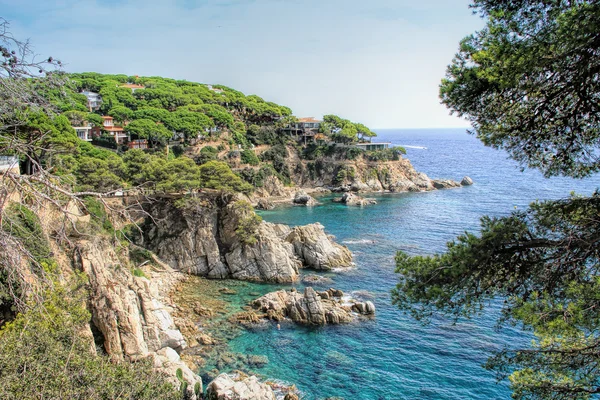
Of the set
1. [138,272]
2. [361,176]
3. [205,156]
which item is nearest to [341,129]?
[361,176]

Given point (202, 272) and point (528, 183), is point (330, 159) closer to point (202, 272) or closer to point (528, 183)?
point (528, 183)

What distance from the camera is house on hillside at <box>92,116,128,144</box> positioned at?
6225cm

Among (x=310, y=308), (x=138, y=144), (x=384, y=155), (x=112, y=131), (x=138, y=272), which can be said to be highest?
(x=112, y=131)

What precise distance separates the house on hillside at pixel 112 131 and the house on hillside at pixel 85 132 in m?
0.71

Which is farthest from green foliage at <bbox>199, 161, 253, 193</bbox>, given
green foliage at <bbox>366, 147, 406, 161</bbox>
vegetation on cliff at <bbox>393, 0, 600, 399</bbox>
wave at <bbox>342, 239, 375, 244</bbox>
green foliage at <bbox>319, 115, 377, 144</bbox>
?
green foliage at <bbox>319, 115, 377, 144</bbox>

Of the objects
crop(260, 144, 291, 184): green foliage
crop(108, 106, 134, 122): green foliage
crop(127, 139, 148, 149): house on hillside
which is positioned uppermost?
crop(108, 106, 134, 122): green foliage

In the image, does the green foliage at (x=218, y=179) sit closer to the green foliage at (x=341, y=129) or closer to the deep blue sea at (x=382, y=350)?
the deep blue sea at (x=382, y=350)

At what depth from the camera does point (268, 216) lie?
179ft

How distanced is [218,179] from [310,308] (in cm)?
1748

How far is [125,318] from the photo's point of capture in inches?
712

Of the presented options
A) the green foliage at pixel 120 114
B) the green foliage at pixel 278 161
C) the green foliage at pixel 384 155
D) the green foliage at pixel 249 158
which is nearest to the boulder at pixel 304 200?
the green foliage at pixel 278 161

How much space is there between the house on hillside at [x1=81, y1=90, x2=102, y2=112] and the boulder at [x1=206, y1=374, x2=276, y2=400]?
72.3 metres

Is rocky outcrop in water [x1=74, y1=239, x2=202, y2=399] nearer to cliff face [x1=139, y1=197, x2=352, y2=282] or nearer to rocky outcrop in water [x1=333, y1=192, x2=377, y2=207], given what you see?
cliff face [x1=139, y1=197, x2=352, y2=282]

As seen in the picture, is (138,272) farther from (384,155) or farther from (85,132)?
(384,155)
